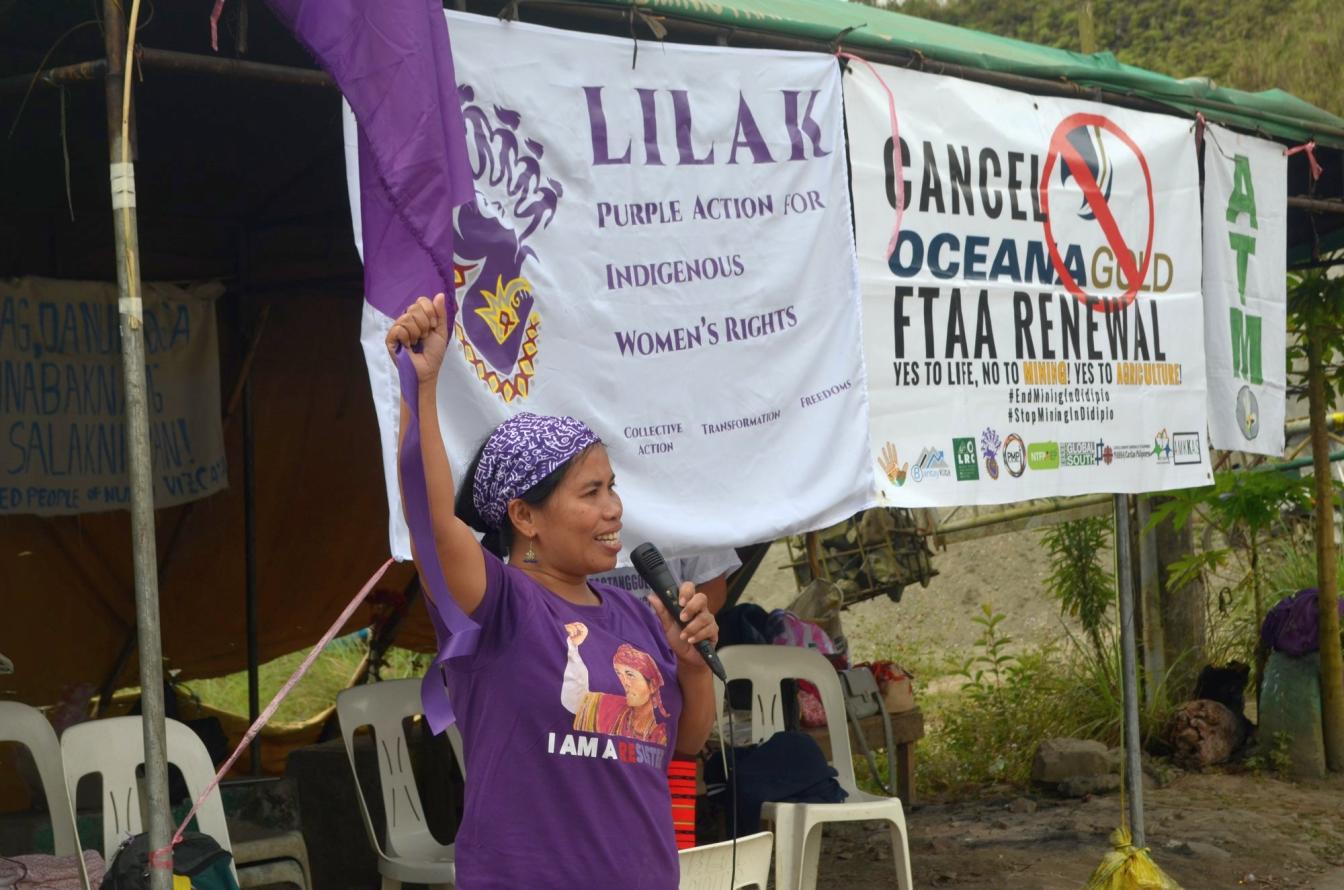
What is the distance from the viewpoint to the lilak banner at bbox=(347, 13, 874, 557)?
3600 millimetres

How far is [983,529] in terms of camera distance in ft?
41.3

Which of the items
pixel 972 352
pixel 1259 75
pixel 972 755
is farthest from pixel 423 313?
pixel 1259 75

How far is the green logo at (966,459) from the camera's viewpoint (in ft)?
15.1

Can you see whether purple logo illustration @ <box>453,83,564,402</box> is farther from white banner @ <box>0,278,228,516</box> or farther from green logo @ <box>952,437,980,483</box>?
white banner @ <box>0,278,228,516</box>

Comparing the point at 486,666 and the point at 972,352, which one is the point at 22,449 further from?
the point at 486,666

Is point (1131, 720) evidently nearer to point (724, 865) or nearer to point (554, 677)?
point (724, 865)

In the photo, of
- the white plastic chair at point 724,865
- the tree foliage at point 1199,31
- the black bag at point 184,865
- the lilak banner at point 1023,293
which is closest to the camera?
the black bag at point 184,865

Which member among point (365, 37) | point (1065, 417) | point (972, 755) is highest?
point (365, 37)

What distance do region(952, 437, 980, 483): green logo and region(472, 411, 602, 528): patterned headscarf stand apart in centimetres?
210

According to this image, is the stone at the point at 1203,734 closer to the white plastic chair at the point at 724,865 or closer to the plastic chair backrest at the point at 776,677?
the plastic chair backrest at the point at 776,677

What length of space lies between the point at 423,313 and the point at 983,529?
10698 millimetres

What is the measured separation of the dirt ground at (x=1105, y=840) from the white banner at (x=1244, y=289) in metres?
1.82

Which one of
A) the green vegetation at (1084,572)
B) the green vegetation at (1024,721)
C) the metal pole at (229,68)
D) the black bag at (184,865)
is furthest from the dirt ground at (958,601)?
the metal pole at (229,68)

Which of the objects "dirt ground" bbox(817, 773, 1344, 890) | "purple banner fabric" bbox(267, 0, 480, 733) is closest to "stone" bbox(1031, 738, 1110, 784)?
"dirt ground" bbox(817, 773, 1344, 890)
